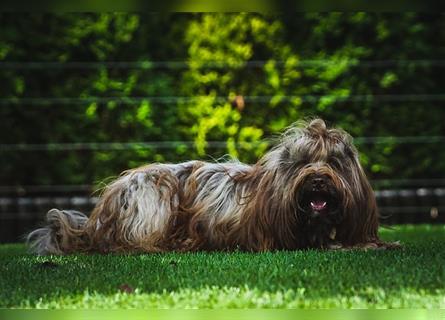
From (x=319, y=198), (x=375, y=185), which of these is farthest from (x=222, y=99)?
(x=319, y=198)

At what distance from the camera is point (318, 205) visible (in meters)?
5.41

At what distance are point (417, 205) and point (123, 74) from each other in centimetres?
315

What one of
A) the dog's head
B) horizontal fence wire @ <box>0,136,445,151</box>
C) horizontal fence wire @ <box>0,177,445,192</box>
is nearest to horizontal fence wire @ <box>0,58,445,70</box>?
horizontal fence wire @ <box>0,136,445,151</box>

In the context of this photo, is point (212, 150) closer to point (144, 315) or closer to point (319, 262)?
point (319, 262)


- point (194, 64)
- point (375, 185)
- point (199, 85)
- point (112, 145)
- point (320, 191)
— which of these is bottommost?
point (375, 185)

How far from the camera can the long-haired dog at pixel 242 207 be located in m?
5.47

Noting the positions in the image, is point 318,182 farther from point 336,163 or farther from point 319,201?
point 336,163

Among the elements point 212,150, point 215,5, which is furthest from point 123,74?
point 215,5

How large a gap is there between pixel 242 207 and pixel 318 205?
2.27 feet

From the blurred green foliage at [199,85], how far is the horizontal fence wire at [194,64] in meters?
0.01

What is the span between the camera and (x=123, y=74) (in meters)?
9.20

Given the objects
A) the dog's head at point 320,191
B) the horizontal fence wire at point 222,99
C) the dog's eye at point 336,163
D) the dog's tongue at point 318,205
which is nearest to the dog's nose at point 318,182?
the dog's head at point 320,191

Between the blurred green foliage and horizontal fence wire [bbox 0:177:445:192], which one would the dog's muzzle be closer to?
the blurred green foliage

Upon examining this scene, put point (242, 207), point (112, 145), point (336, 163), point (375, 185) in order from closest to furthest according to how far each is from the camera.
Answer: point (336, 163), point (242, 207), point (112, 145), point (375, 185)
